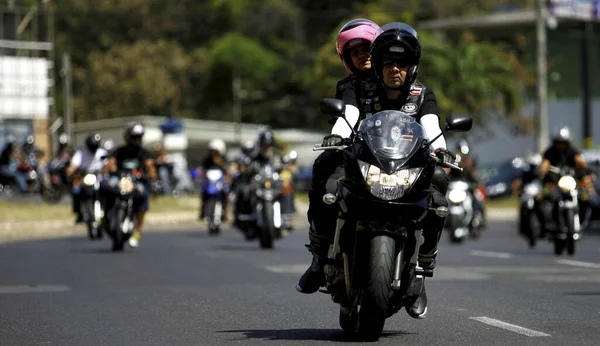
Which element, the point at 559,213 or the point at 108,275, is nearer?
the point at 108,275

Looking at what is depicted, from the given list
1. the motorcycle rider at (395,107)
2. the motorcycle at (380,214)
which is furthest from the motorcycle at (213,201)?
the motorcycle at (380,214)

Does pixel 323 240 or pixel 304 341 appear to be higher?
pixel 323 240

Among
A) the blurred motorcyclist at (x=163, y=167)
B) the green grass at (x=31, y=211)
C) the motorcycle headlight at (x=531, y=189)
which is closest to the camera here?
the motorcycle headlight at (x=531, y=189)

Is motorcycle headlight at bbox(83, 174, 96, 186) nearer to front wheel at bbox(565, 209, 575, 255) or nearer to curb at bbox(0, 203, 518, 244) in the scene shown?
curb at bbox(0, 203, 518, 244)

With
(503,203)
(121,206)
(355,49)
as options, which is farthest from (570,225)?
(503,203)

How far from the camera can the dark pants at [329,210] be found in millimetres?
8805

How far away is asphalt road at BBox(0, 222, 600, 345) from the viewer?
9258 mm

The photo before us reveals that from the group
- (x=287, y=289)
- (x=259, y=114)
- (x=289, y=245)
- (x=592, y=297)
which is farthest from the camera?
(x=259, y=114)

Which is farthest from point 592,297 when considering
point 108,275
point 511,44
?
point 511,44

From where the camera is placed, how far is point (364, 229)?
8.33m

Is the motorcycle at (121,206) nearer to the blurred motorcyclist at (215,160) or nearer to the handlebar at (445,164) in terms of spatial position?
the blurred motorcyclist at (215,160)

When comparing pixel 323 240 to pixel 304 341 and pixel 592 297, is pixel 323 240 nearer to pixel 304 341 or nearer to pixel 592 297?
pixel 304 341

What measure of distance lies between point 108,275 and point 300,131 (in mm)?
69065

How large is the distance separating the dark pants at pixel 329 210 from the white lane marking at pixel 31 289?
17.1ft
